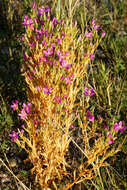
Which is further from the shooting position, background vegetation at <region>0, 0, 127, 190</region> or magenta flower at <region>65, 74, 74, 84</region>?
background vegetation at <region>0, 0, 127, 190</region>

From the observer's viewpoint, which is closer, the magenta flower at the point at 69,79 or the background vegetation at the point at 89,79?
the magenta flower at the point at 69,79

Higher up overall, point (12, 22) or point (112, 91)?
point (12, 22)

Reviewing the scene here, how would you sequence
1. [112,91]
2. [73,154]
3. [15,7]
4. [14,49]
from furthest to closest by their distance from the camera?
[15,7], [14,49], [112,91], [73,154]

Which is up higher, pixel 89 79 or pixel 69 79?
pixel 69 79

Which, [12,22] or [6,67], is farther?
[12,22]

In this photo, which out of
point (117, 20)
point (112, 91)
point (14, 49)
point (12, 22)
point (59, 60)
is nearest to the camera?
point (59, 60)

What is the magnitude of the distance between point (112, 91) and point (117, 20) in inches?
57.2

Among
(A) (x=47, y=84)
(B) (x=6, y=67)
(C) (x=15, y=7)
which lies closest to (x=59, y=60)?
(A) (x=47, y=84)

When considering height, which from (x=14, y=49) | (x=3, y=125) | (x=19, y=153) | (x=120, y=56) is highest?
(x=14, y=49)

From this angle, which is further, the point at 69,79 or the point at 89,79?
the point at 89,79

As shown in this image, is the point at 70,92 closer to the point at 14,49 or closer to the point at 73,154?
the point at 73,154

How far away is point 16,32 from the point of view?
267 cm

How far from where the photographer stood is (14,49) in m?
2.56

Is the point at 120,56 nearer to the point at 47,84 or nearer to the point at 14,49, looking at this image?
the point at 14,49
